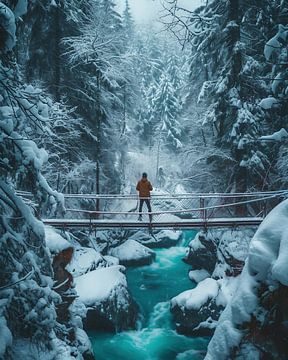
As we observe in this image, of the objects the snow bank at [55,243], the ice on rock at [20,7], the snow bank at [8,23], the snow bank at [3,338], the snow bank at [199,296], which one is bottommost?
the snow bank at [199,296]

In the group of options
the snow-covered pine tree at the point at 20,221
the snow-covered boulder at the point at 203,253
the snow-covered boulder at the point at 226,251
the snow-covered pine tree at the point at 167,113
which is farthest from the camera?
the snow-covered pine tree at the point at 167,113

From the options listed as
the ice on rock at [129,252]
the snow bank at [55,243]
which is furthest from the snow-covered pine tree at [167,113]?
the snow bank at [55,243]

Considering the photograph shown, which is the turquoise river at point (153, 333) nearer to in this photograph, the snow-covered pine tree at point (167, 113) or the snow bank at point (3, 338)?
the snow bank at point (3, 338)

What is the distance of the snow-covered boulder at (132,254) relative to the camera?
21.0 m

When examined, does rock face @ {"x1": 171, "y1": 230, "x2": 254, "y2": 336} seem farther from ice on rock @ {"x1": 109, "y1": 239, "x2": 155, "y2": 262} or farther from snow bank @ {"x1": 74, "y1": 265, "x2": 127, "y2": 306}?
ice on rock @ {"x1": 109, "y1": 239, "x2": 155, "y2": 262}

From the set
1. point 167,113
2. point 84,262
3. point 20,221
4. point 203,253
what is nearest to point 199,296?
point 203,253

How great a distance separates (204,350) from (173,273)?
7.21 metres

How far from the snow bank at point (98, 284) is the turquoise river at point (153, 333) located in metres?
1.56

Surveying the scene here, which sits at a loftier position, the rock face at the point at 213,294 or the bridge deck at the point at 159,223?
the bridge deck at the point at 159,223

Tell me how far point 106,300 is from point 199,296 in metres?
3.73

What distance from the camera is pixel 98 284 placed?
1398 centimetres

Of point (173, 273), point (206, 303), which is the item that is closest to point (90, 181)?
point (173, 273)

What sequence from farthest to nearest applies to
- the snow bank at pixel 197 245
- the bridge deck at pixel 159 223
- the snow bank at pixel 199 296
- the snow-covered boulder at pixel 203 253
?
the snow bank at pixel 197 245, the snow-covered boulder at pixel 203 253, the snow bank at pixel 199 296, the bridge deck at pixel 159 223

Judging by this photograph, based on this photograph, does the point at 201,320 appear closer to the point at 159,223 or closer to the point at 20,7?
the point at 159,223
